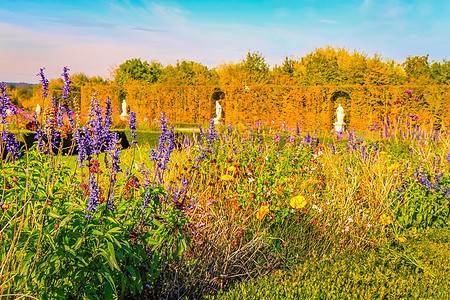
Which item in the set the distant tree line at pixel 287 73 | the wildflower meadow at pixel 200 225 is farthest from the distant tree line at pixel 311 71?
the wildflower meadow at pixel 200 225

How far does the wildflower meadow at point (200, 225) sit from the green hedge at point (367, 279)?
0.02 metres

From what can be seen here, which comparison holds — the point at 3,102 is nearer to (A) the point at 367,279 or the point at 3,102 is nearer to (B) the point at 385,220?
(A) the point at 367,279

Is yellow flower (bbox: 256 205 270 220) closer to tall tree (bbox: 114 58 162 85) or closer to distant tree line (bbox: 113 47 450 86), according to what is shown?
distant tree line (bbox: 113 47 450 86)

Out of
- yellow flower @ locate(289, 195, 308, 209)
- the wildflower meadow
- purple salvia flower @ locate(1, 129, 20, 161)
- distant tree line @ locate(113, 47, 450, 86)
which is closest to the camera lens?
the wildflower meadow

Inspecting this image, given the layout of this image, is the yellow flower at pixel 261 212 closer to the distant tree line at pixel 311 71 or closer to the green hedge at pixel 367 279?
the green hedge at pixel 367 279

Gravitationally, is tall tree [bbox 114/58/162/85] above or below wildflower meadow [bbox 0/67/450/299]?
above

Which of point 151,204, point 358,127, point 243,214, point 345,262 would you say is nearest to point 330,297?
point 345,262

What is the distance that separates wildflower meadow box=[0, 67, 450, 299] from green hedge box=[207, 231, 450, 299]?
16mm

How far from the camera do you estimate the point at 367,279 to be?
3023 millimetres

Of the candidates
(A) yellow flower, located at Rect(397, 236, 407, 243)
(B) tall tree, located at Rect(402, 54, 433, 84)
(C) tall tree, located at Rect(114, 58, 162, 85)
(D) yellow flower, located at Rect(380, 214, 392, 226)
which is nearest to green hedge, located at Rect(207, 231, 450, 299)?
(A) yellow flower, located at Rect(397, 236, 407, 243)

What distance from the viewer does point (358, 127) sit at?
54.0 feet

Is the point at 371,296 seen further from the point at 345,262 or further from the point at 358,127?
the point at 358,127

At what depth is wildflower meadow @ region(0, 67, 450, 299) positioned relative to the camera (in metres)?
2.26

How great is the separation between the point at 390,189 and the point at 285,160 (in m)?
1.58
